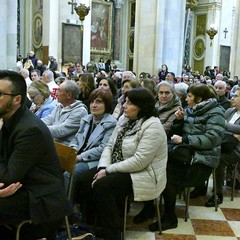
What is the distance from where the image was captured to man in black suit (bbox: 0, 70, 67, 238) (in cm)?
230

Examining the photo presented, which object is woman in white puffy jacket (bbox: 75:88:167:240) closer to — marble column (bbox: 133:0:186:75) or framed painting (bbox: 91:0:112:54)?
marble column (bbox: 133:0:186:75)

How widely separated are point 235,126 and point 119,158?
6.04ft

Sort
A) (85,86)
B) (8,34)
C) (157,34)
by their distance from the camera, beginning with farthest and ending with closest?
(157,34)
(8,34)
(85,86)

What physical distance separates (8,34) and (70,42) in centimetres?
760

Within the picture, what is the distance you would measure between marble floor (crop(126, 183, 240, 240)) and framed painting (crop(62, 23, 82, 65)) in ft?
39.8

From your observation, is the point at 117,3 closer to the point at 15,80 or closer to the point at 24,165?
the point at 15,80

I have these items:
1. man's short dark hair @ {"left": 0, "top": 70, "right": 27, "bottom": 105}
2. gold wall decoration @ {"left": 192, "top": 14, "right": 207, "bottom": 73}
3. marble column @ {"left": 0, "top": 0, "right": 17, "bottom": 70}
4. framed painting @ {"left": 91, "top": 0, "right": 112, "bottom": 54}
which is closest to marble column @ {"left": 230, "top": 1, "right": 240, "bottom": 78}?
marble column @ {"left": 0, "top": 0, "right": 17, "bottom": 70}

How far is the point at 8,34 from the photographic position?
8.39 meters

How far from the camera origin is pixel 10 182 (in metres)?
2.32

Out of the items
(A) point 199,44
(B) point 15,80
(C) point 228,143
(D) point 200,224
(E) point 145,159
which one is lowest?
(D) point 200,224

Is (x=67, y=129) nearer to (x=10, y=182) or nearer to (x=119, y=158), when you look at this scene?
(x=119, y=158)

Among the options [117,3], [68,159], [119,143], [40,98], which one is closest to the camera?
[68,159]

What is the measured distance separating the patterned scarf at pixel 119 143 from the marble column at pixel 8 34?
213 inches

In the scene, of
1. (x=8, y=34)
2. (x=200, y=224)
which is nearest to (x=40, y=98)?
(x=200, y=224)
